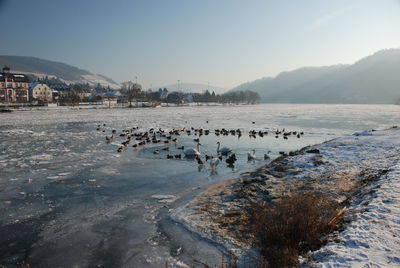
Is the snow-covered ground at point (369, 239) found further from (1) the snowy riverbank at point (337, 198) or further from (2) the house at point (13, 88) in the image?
(2) the house at point (13, 88)

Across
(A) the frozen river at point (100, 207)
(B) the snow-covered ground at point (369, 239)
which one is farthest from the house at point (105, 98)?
(B) the snow-covered ground at point (369, 239)

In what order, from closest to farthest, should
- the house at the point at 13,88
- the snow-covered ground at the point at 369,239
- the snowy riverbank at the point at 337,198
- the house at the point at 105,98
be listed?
the snow-covered ground at the point at 369,239
the snowy riverbank at the point at 337,198
the house at the point at 13,88
the house at the point at 105,98

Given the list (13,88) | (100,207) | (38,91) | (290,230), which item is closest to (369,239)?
(290,230)

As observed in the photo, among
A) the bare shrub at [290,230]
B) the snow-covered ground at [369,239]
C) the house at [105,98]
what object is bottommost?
the bare shrub at [290,230]

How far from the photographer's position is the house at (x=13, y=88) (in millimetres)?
92062

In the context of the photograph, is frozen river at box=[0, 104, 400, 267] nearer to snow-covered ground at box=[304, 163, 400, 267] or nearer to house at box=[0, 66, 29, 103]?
snow-covered ground at box=[304, 163, 400, 267]

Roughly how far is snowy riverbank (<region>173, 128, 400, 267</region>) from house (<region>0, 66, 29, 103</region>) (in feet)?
344

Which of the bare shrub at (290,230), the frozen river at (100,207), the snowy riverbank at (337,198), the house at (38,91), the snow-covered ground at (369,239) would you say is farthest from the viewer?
the house at (38,91)

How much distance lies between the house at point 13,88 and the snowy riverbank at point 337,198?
104954 mm

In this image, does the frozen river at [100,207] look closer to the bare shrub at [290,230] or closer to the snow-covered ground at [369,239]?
the bare shrub at [290,230]

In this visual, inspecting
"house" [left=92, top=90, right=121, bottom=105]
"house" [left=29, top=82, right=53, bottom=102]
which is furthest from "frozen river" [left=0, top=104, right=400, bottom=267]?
"house" [left=29, top=82, right=53, bottom=102]

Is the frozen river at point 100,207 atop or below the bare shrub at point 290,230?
below

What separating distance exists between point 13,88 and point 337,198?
116m

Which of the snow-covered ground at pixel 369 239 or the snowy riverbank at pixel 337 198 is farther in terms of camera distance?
the snowy riverbank at pixel 337 198
